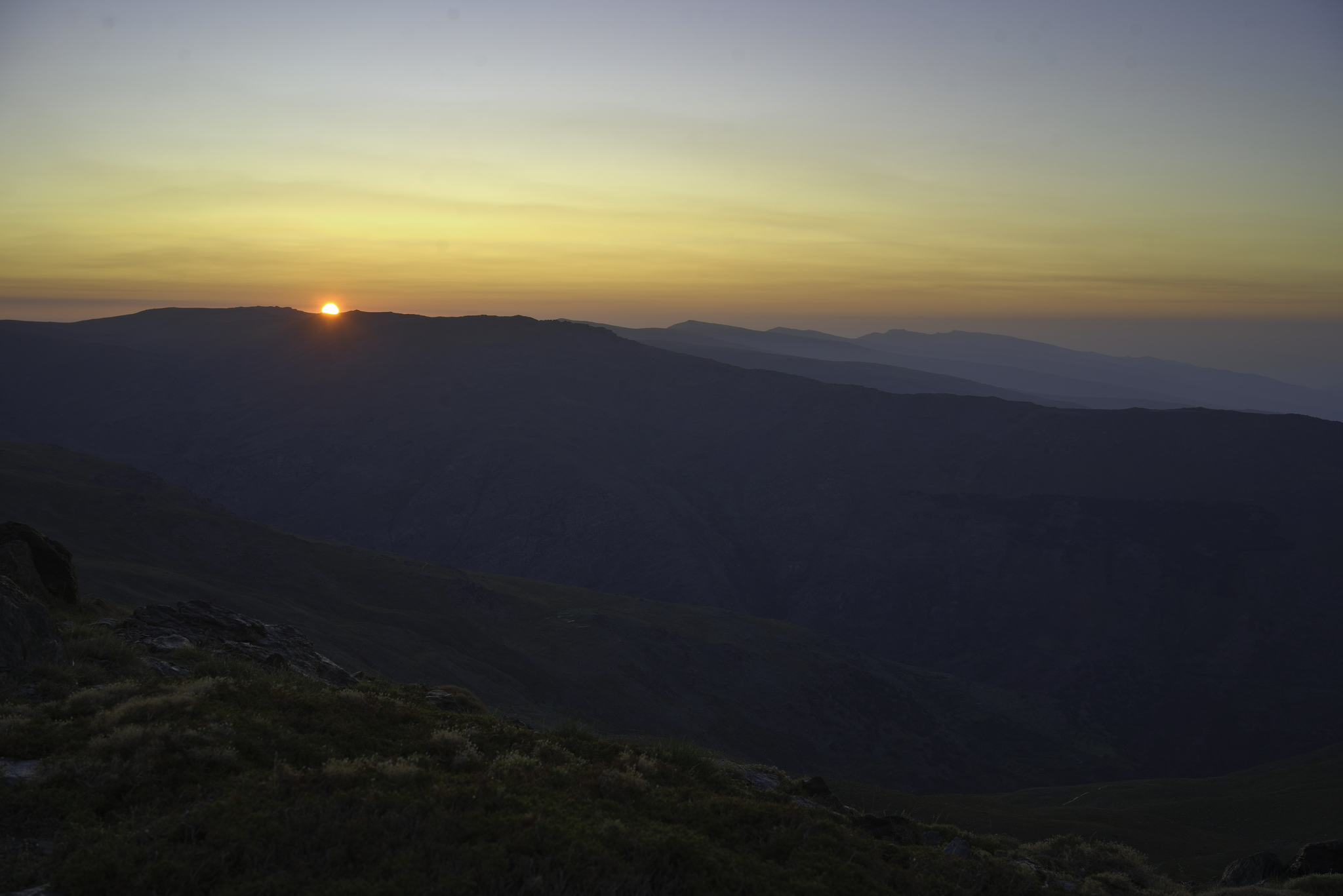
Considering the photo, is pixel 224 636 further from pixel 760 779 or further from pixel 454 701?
pixel 760 779

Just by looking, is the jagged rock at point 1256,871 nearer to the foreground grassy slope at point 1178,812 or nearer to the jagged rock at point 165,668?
the foreground grassy slope at point 1178,812

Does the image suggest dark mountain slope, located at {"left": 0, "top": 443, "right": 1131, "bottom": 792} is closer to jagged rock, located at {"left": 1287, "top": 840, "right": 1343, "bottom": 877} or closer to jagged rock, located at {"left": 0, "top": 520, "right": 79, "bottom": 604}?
jagged rock, located at {"left": 0, "top": 520, "right": 79, "bottom": 604}

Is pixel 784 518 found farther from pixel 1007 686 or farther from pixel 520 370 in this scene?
pixel 520 370

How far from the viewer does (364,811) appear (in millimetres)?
10461

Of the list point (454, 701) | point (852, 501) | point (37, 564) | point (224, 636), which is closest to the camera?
point (454, 701)

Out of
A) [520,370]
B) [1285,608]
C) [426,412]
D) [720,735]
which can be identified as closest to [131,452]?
[426,412]

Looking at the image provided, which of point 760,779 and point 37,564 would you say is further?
point 37,564

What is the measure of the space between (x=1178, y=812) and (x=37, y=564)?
51.8m

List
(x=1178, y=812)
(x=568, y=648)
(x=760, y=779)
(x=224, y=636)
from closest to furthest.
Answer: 1. (x=760, y=779)
2. (x=224, y=636)
3. (x=1178, y=812)
4. (x=568, y=648)

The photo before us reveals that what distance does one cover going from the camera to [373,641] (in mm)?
64688

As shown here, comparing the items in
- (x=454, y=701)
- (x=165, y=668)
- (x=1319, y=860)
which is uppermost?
(x=165, y=668)

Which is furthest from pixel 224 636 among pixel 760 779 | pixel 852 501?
pixel 852 501

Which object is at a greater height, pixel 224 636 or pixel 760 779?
pixel 224 636

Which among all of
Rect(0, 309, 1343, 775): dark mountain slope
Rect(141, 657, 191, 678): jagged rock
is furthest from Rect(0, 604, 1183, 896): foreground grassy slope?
Rect(0, 309, 1343, 775): dark mountain slope
